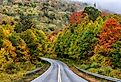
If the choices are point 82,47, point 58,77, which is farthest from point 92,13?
point 58,77

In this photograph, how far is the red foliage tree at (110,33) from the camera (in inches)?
3319

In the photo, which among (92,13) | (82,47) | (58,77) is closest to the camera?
(58,77)

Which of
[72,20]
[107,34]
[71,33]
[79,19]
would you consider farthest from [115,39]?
[72,20]

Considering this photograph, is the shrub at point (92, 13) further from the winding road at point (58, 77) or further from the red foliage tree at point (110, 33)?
the winding road at point (58, 77)

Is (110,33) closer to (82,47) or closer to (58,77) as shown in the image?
(82,47)

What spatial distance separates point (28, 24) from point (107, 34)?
78999 mm

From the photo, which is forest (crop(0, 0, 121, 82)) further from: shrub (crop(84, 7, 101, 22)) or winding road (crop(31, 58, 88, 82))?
winding road (crop(31, 58, 88, 82))

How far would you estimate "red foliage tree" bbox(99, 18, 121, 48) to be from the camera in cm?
8431

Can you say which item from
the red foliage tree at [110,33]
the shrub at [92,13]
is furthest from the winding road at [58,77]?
the shrub at [92,13]

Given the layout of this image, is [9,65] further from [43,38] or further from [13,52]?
[43,38]

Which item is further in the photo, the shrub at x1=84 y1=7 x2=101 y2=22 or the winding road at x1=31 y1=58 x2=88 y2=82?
the shrub at x1=84 y1=7 x2=101 y2=22

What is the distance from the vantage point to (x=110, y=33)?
285ft

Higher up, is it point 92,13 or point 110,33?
point 92,13

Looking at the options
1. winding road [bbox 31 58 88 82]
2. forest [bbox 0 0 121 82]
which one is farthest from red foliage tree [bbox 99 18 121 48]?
winding road [bbox 31 58 88 82]
